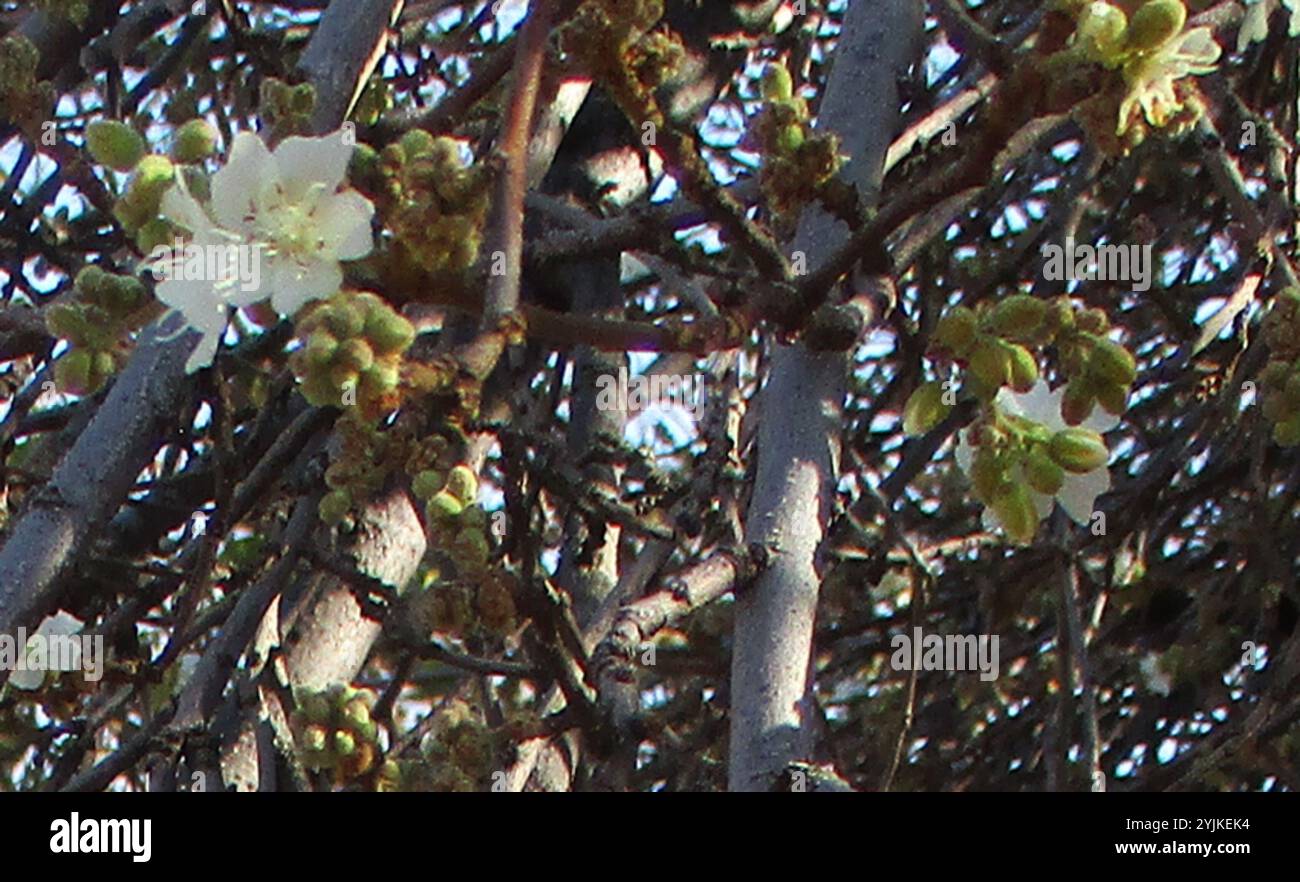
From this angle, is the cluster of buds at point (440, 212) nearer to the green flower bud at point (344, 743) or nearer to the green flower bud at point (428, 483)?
the green flower bud at point (428, 483)

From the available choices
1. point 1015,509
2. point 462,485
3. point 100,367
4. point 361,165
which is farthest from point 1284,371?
point 100,367

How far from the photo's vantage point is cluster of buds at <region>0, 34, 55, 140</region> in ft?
6.20

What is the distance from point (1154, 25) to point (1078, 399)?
324mm

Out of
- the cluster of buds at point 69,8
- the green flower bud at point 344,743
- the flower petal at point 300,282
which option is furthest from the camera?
the cluster of buds at point 69,8

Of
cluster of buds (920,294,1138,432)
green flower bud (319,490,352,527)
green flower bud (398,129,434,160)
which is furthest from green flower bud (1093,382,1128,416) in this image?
green flower bud (319,490,352,527)

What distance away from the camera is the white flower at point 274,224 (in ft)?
5.07

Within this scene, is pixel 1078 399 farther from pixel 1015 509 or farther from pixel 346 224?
pixel 346 224

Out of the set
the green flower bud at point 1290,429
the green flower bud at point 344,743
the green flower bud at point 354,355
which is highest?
the green flower bud at point 1290,429

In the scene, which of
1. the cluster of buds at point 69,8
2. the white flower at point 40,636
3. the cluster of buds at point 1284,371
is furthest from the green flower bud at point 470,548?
the cluster of buds at point 69,8

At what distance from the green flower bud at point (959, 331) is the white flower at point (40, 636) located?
94cm

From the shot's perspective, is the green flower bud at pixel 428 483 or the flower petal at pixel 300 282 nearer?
the flower petal at pixel 300 282

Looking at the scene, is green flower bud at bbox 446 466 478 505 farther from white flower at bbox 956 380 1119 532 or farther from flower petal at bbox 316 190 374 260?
white flower at bbox 956 380 1119 532

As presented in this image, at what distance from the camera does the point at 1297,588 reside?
3117 millimetres
